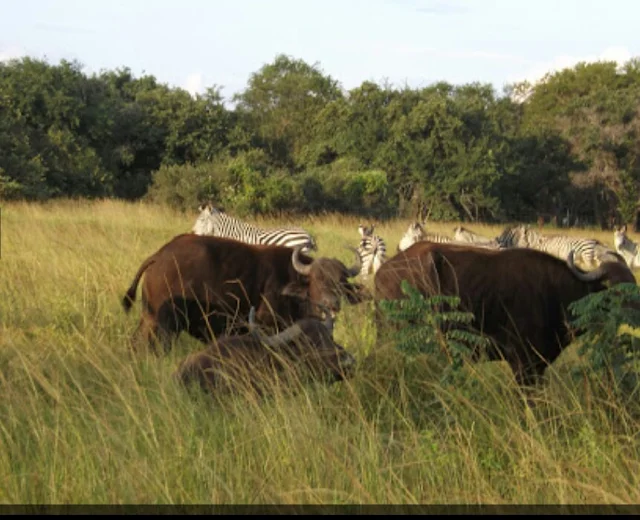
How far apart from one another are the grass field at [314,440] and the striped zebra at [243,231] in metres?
10.1

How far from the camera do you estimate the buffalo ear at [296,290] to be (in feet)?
23.7

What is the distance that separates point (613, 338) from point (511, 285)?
1706 millimetres

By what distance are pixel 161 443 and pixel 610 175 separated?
38.2 meters

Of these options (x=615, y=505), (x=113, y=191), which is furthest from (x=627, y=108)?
(x=615, y=505)

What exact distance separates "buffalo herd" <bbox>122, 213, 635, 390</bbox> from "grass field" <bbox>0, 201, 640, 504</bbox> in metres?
0.49

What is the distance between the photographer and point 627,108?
133ft

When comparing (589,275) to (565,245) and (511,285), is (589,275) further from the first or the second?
(565,245)

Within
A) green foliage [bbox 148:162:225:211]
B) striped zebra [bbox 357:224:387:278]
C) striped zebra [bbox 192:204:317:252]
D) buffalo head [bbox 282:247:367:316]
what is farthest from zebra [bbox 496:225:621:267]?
buffalo head [bbox 282:247:367:316]

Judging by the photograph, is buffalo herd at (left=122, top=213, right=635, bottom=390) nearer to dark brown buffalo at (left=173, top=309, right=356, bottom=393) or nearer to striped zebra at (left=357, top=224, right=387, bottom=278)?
dark brown buffalo at (left=173, top=309, right=356, bottom=393)

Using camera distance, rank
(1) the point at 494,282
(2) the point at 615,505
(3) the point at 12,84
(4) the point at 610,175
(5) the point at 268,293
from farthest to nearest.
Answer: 1. (4) the point at 610,175
2. (3) the point at 12,84
3. (5) the point at 268,293
4. (1) the point at 494,282
5. (2) the point at 615,505

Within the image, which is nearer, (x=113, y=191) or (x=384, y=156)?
(x=113, y=191)

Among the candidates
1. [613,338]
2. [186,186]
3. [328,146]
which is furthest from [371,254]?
[328,146]

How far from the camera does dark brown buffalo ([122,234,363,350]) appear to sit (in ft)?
23.7

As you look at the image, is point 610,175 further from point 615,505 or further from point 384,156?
point 615,505
